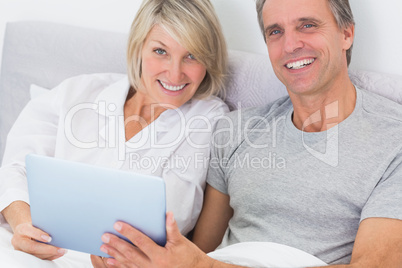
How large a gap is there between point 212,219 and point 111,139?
1.30 ft

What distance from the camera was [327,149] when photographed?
4.02ft

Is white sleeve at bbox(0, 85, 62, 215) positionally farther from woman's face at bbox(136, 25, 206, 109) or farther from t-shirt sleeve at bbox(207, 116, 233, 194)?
t-shirt sleeve at bbox(207, 116, 233, 194)

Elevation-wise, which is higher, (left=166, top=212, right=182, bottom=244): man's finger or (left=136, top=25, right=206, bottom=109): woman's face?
(left=136, top=25, right=206, bottom=109): woman's face

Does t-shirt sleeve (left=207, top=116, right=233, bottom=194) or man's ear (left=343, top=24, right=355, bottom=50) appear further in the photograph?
t-shirt sleeve (left=207, top=116, right=233, bottom=194)

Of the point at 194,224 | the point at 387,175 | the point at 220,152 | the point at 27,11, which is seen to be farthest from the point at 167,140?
the point at 27,11

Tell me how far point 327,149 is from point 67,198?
2.10 feet

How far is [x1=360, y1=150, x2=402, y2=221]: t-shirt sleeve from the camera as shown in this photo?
1085mm

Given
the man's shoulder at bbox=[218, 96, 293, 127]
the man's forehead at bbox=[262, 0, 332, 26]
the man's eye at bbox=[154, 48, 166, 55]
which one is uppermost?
the man's forehead at bbox=[262, 0, 332, 26]

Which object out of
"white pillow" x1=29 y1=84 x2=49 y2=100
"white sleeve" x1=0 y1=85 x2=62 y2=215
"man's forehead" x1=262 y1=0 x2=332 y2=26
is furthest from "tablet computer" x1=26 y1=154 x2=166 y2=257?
"white pillow" x1=29 y1=84 x2=49 y2=100

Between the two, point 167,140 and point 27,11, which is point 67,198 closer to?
point 167,140

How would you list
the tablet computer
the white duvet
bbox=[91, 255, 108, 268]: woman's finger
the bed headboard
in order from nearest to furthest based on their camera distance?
1. the tablet computer
2. the white duvet
3. bbox=[91, 255, 108, 268]: woman's finger
4. the bed headboard

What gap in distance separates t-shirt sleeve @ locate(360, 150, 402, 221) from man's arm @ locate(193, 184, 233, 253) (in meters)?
0.46

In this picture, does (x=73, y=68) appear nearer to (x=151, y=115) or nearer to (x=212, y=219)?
(x=151, y=115)

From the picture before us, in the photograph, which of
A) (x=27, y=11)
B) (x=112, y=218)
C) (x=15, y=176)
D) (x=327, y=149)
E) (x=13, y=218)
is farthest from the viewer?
(x=27, y=11)
